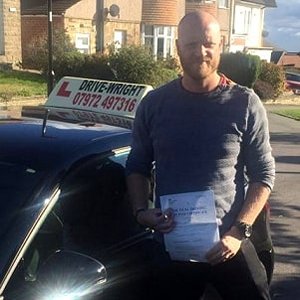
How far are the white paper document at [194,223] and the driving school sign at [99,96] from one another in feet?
3.80

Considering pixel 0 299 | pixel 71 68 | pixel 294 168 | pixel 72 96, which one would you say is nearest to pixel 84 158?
pixel 0 299

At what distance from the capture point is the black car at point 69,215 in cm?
233

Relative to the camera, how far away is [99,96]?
4051mm

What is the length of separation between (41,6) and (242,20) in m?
22.9

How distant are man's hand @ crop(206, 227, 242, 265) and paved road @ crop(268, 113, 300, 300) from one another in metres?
2.31

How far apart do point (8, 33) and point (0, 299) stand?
75.9 ft

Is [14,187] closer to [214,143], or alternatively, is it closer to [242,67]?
[214,143]

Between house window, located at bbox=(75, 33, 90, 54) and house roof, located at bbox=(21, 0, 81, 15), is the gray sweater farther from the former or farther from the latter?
house window, located at bbox=(75, 33, 90, 54)

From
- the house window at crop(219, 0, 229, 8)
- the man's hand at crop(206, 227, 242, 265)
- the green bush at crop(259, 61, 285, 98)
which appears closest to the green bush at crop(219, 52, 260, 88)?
the green bush at crop(259, 61, 285, 98)

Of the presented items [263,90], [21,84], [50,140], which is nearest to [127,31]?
[263,90]

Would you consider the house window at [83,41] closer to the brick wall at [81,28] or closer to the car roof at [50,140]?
the brick wall at [81,28]

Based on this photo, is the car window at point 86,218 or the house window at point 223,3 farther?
the house window at point 223,3

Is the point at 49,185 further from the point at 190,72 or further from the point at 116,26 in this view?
the point at 116,26

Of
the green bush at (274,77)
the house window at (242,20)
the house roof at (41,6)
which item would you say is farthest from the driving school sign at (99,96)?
the house window at (242,20)
